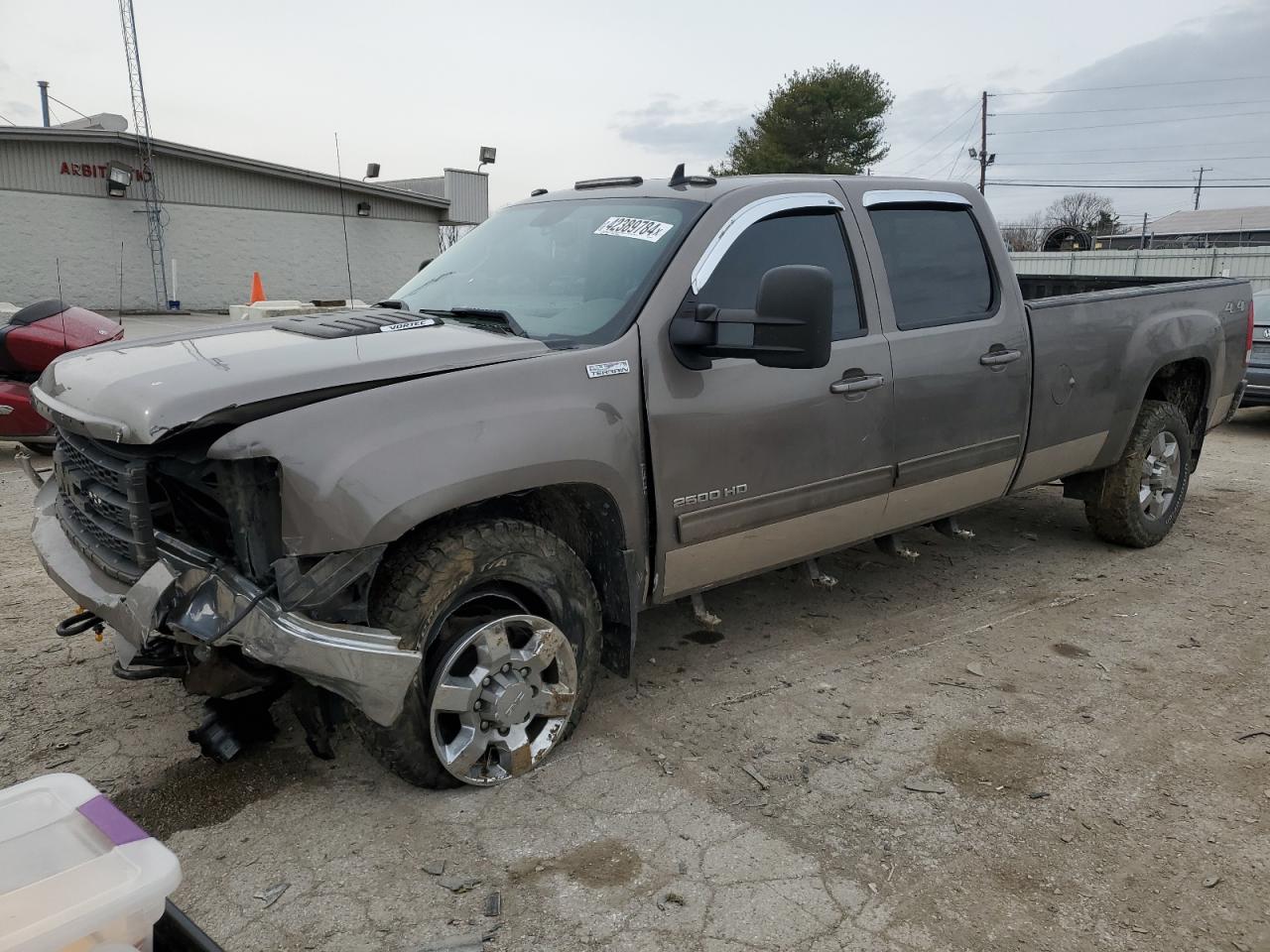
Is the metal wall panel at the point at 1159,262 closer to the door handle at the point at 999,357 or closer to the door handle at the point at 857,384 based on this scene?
the door handle at the point at 999,357

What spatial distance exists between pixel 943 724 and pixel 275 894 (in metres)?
2.34

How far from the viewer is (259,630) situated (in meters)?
2.46

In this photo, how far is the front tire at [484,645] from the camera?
2732mm

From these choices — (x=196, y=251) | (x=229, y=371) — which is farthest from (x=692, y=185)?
(x=196, y=251)

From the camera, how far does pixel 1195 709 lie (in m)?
3.72

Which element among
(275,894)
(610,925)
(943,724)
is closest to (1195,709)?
(943,724)

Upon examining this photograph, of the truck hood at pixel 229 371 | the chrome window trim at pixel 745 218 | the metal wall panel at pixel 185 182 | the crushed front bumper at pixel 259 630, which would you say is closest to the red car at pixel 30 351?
the truck hood at pixel 229 371

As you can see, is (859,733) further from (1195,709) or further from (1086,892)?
(1195,709)

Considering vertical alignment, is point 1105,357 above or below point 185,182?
below

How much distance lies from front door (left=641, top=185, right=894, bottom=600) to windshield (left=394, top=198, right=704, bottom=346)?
157 millimetres

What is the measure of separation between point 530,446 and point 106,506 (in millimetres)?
1299

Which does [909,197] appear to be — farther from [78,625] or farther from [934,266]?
[78,625]

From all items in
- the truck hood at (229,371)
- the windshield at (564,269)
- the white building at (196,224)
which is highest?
the white building at (196,224)

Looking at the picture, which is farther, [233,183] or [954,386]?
[233,183]
